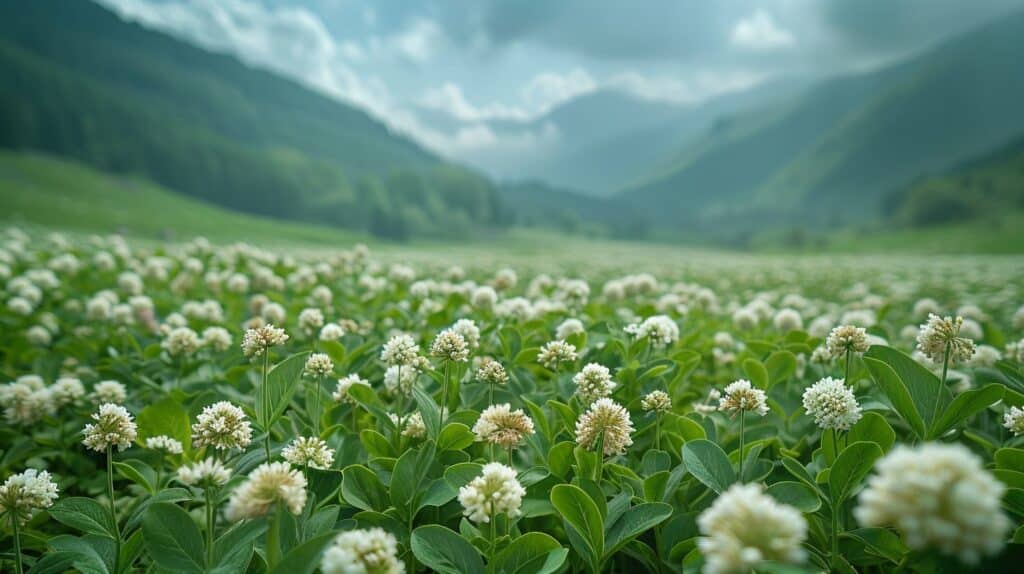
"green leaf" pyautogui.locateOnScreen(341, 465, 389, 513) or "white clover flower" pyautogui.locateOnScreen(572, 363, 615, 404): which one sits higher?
"white clover flower" pyautogui.locateOnScreen(572, 363, 615, 404)

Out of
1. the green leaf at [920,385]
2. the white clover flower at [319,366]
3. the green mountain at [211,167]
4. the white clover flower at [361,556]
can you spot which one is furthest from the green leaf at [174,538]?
the green mountain at [211,167]

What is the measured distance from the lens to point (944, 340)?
6.73 ft

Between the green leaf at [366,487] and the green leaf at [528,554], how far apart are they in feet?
1.70

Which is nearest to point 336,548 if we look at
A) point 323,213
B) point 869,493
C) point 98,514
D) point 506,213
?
point 869,493

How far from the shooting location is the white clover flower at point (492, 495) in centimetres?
152

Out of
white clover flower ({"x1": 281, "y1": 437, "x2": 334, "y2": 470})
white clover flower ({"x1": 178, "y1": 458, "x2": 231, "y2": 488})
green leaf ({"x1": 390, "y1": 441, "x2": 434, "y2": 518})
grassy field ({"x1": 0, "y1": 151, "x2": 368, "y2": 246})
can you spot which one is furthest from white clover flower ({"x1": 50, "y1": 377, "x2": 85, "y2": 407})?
grassy field ({"x1": 0, "y1": 151, "x2": 368, "y2": 246})

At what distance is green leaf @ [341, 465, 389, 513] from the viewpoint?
189 cm

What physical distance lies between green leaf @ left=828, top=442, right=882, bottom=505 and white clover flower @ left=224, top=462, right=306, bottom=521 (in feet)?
5.24

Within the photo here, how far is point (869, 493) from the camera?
102 centimetres

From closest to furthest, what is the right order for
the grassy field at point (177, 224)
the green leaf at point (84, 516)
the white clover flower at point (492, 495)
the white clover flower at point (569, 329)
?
the white clover flower at point (492, 495) < the green leaf at point (84, 516) < the white clover flower at point (569, 329) < the grassy field at point (177, 224)

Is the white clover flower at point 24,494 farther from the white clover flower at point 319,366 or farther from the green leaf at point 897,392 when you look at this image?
the green leaf at point 897,392

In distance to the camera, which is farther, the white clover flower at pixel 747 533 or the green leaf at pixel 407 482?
the green leaf at pixel 407 482

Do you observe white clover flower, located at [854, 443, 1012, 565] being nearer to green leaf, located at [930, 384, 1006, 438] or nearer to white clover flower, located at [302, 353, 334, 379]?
green leaf, located at [930, 384, 1006, 438]

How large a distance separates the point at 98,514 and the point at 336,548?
53.3 inches
